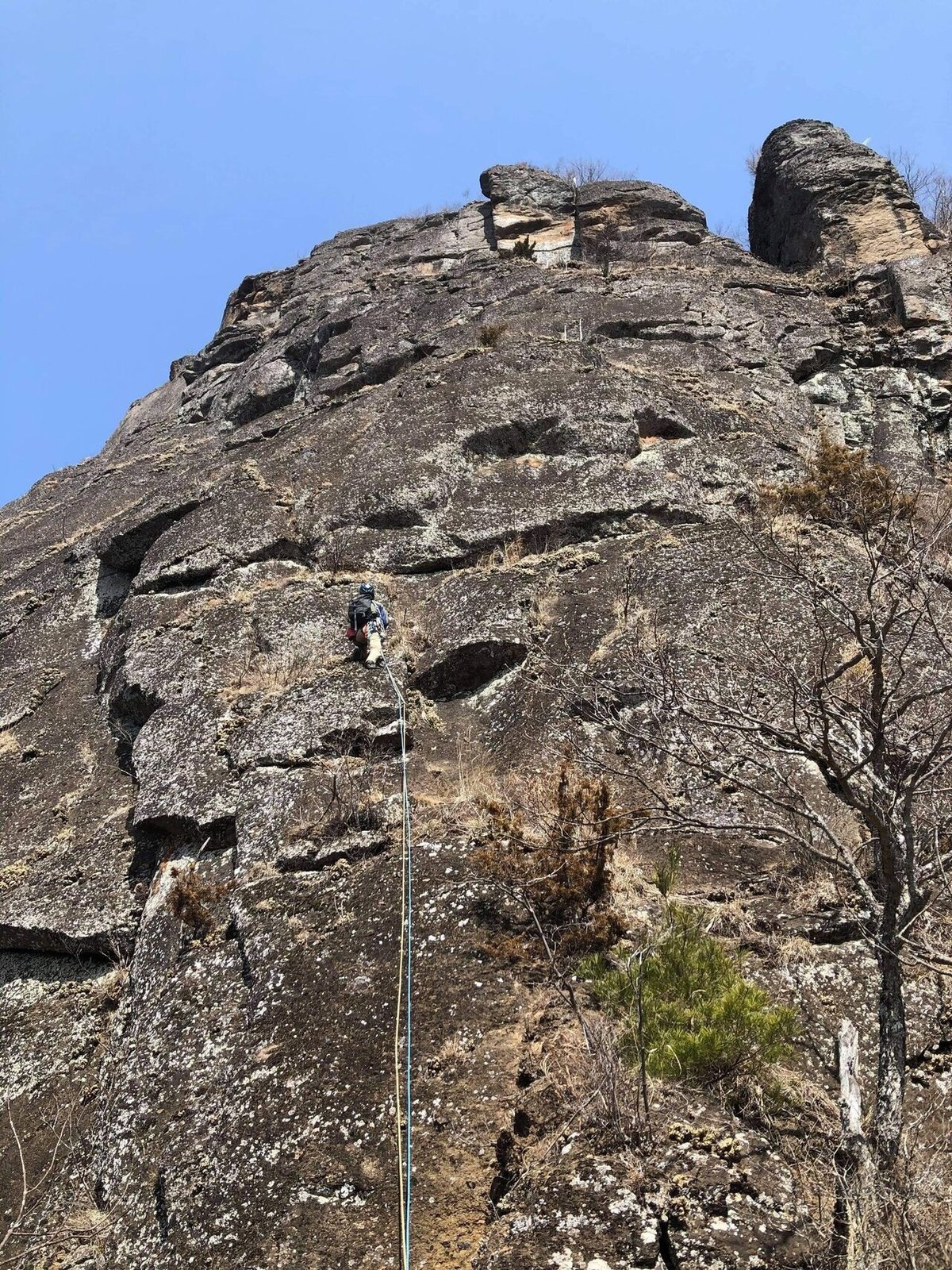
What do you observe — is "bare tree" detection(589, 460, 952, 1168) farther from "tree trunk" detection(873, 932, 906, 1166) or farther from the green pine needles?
the green pine needles

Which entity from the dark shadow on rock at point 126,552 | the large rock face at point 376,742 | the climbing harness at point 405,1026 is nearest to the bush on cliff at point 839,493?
the large rock face at point 376,742

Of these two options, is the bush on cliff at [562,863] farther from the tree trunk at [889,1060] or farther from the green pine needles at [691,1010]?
the tree trunk at [889,1060]

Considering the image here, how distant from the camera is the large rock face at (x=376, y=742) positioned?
558cm

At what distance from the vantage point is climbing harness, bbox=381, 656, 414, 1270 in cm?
533

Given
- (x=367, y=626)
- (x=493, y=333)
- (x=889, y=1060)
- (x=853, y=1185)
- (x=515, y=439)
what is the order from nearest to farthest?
(x=853, y=1185) < (x=889, y=1060) < (x=367, y=626) < (x=515, y=439) < (x=493, y=333)

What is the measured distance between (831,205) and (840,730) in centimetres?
1798

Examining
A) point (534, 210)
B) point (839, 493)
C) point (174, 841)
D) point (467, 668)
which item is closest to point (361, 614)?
point (467, 668)

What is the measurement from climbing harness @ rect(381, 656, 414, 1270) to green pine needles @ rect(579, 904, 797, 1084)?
113 cm

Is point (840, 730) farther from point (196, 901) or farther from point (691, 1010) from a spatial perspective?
point (196, 901)

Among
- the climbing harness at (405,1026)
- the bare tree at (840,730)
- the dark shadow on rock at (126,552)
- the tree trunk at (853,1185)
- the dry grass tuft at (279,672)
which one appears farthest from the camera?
the dark shadow on rock at (126,552)

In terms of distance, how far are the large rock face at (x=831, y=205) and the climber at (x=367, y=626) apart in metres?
14.7

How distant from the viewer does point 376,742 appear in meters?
9.41

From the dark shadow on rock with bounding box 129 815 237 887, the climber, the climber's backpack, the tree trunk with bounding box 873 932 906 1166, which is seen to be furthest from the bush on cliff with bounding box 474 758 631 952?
the climber's backpack

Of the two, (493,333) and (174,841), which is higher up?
(493,333)
